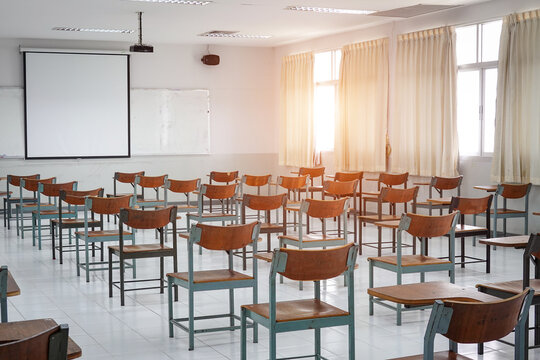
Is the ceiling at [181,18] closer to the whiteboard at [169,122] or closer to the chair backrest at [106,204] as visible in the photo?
the whiteboard at [169,122]

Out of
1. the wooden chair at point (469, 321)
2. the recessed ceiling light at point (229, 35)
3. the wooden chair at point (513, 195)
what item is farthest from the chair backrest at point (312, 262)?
the recessed ceiling light at point (229, 35)

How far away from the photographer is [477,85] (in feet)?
32.3

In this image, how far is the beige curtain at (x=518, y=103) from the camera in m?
8.67

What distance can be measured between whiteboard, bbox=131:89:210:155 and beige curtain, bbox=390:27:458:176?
4.56 metres

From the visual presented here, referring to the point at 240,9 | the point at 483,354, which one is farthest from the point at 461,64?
the point at 483,354

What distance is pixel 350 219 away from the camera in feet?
39.1

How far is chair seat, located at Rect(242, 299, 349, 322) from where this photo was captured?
367 cm

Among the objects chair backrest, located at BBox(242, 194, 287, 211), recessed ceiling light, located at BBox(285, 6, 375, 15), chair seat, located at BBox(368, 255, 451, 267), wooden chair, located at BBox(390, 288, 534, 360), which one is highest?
recessed ceiling light, located at BBox(285, 6, 375, 15)

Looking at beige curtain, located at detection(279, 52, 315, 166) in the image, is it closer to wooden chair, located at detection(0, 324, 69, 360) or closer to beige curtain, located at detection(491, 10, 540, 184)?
beige curtain, located at detection(491, 10, 540, 184)

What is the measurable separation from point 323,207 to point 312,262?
111 inches

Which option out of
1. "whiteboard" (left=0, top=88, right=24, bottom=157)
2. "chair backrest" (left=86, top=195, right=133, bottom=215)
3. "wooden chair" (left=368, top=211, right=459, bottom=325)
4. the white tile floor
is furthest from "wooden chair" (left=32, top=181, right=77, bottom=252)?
"whiteboard" (left=0, top=88, right=24, bottom=157)

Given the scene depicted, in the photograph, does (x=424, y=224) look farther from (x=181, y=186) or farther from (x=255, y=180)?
(x=255, y=180)

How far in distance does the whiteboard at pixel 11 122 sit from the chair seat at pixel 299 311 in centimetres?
1030

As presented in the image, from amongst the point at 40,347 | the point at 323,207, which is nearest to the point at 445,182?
the point at 323,207
